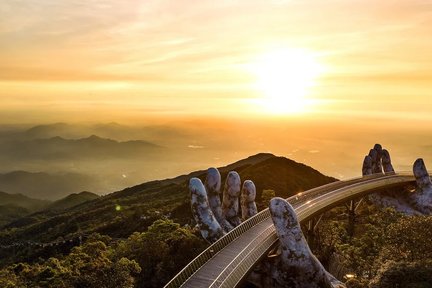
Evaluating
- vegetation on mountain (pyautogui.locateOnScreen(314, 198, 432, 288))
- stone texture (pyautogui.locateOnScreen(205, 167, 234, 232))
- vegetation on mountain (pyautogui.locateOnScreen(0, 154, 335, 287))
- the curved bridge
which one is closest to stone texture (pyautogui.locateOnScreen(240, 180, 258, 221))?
the curved bridge

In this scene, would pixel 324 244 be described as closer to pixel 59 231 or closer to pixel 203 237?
pixel 203 237

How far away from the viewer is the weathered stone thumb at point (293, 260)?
141 feet

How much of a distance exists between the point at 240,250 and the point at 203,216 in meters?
11.1

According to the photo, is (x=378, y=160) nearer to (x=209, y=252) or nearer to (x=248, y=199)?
(x=248, y=199)

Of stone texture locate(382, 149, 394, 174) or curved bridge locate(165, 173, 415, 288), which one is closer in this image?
curved bridge locate(165, 173, 415, 288)

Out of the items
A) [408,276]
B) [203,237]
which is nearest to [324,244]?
[203,237]

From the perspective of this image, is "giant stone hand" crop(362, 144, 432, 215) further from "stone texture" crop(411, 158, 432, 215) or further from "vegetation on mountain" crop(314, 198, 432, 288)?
"vegetation on mountain" crop(314, 198, 432, 288)

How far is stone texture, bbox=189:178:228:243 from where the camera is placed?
177 ft

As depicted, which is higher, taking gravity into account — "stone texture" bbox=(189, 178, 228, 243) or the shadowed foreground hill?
"stone texture" bbox=(189, 178, 228, 243)

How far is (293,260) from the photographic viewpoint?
44062 mm

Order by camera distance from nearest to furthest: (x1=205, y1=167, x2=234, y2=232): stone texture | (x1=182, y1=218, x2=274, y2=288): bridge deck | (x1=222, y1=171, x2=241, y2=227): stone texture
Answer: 1. (x1=182, y1=218, x2=274, y2=288): bridge deck
2. (x1=205, y1=167, x2=234, y2=232): stone texture
3. (x1=222, y1=171, x2=241, y2=227): stone texture

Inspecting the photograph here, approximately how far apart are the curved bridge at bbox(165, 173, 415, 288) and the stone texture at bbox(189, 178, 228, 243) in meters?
3.86

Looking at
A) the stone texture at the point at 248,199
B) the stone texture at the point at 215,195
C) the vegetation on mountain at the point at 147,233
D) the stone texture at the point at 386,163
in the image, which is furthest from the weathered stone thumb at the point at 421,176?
the stone texture at the point at 215,195

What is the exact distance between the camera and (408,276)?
32281mm
